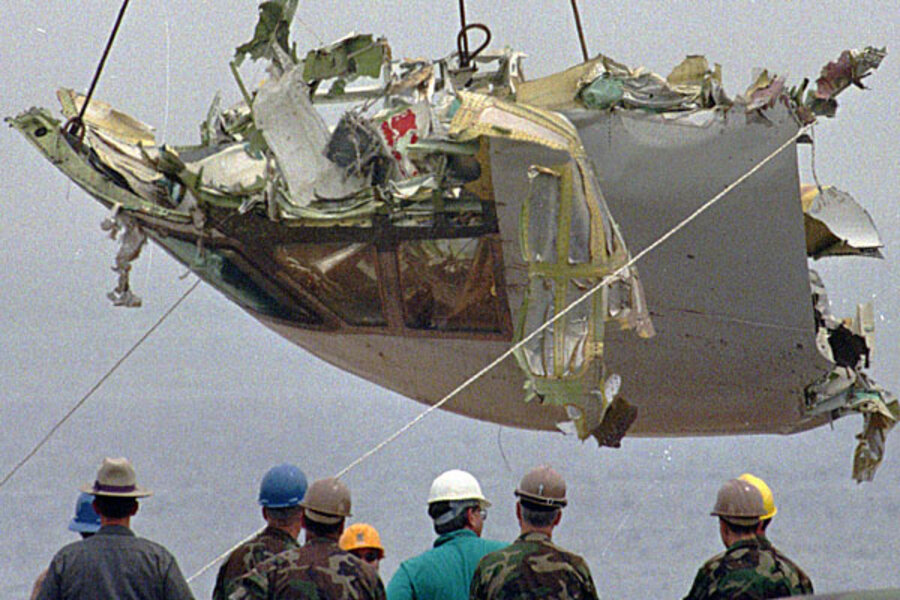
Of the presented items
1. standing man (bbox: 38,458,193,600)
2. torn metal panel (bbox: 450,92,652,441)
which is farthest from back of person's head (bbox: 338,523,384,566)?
torn metal panel (bbox: 450,92,652,441)

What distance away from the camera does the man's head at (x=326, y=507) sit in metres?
5.74

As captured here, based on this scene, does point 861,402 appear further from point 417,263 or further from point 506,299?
point 417,263

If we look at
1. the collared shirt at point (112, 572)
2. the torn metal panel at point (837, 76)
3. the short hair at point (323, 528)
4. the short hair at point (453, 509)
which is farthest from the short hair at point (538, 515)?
the torn metal panel at point (837, 76)

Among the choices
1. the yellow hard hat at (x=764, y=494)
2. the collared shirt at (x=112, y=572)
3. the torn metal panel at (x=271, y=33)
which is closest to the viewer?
the collared shirt at (x=112, y=572)

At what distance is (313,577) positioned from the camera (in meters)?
5.65

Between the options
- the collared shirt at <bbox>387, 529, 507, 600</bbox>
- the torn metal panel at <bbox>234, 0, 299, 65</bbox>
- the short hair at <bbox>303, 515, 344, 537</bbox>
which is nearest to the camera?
the short hair at <bbox>303, 515, 344, 537</bbox>

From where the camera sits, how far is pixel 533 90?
32.2ft

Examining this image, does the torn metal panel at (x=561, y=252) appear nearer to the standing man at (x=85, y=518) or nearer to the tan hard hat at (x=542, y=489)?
the tan hard hat at (x=542, y=489)

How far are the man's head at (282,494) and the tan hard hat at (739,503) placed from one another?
1694 millimetres

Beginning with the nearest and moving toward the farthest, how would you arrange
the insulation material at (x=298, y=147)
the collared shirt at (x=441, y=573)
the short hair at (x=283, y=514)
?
the short hair at (x=283, y=514) → the collared shirt at (x=441, y=573) → the insulation material at (x=298, y=147)

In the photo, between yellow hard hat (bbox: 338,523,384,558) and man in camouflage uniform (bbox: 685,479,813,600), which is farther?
yellow hard hat (bbox: 338,523,384,558)

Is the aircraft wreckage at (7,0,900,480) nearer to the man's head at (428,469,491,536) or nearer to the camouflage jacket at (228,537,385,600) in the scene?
the man's head at (428,469,491,536)

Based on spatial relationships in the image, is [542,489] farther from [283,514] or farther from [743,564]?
[283,514]

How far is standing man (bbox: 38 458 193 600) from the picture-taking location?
5547 millimetres
